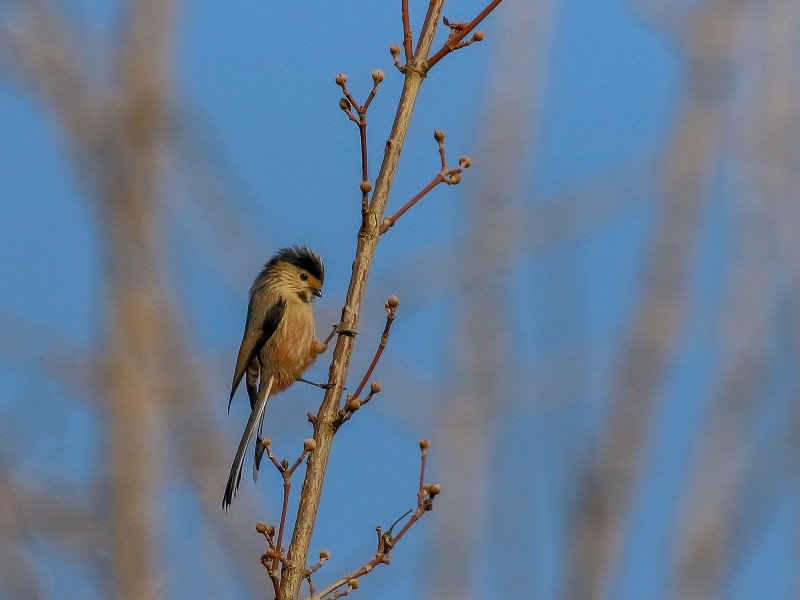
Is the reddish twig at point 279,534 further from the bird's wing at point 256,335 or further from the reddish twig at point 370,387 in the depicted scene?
the bird's wing at point 256,335

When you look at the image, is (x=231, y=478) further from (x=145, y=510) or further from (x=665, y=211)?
(x=665, y=211)

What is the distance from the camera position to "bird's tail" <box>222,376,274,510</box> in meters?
3.46

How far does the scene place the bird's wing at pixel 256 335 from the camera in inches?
179

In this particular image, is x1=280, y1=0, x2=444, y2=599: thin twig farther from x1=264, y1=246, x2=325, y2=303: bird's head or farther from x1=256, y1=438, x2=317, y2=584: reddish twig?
x1=264, y1=246, x2=325, y2=303: bird's head

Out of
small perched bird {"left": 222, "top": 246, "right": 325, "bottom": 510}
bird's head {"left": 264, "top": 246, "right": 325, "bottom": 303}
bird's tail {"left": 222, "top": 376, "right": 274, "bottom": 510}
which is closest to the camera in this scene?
bird's tail {"left": 222, "top": 376, "right": 274, "bottom": 510}

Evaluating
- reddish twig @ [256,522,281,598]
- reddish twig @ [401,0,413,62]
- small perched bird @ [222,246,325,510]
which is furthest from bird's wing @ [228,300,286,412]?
reddish twig @ [401,0,413,62]

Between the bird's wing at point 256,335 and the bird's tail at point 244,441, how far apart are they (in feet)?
0.57

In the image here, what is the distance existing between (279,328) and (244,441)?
3.12ft

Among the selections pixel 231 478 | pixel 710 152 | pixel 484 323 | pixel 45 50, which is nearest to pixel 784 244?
pixel 710 152

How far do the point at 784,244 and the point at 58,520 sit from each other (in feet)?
9.21

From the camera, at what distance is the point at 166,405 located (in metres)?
3.28

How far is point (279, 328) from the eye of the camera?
4.64 meters

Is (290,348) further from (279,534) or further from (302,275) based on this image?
(279,534)

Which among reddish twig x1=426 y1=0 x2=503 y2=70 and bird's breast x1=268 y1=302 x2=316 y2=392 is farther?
bird's breast x1=268 y1=302 x2=316 y2=392
